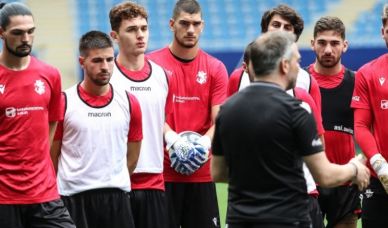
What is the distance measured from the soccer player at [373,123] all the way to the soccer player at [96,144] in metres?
1.82

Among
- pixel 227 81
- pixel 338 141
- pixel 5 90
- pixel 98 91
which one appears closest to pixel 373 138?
pixel 338 141

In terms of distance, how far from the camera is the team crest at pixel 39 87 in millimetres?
7590

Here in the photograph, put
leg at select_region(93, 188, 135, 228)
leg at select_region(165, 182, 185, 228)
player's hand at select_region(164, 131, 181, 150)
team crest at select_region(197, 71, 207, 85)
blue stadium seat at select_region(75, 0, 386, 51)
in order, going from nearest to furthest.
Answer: leg at select_region(93, 188, 135, 228) < player's hand at select_region(164, 131, 181, 150) < leg at select_region(165, 182, 185, 228) < team crest at select_region(197, 71, 207, 85) < blue stadium seat at select_region(75, 0, 386, 51)

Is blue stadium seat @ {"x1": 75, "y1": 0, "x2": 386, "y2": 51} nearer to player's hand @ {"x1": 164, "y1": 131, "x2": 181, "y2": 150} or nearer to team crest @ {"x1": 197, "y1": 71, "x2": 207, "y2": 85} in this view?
team crest @ {"x1": 197, "y1": 71, "x2": 207, "y2": 85}

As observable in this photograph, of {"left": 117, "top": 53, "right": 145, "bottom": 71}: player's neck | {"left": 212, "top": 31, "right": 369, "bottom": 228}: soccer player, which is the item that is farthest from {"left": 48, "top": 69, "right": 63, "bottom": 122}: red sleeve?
{"left": 212, "top": 31, "right": 369, "bottom": 228}: soccer player

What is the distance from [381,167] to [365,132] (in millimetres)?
347

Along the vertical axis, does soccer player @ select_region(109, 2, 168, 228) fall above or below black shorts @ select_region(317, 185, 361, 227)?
above

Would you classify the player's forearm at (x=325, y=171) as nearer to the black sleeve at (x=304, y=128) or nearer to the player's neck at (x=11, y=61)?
the black sleeve at (x=304, y=128)

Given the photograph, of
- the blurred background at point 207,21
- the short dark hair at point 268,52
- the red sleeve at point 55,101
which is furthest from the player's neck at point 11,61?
the blurred background at point 207,21

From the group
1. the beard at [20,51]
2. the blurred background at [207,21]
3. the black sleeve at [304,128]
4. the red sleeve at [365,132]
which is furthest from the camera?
the blurred background at [207,21]

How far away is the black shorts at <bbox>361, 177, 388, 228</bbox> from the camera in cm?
841

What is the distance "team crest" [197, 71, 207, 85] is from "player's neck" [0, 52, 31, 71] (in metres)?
1.87

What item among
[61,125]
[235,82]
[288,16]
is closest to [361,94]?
[288,16]

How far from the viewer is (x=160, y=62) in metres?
9.04
